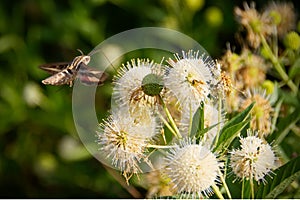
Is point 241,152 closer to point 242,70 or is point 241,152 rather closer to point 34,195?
point 242,70

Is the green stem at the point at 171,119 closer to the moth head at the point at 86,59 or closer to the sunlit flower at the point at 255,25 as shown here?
the moth head at the point at 86,59

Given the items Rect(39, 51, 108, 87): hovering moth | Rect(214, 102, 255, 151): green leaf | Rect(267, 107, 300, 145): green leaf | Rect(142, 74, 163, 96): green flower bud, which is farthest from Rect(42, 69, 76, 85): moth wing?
Rect(267, 107, 300, 145): green leaf

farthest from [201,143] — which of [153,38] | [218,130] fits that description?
[153,38]

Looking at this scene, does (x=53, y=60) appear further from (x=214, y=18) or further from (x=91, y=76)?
(x=91, y=76)

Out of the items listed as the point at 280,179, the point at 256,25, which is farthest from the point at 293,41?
the point at 280,179

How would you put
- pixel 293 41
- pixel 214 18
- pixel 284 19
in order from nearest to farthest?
pixel 293 41 → pixel 284 19 → pixel 214 18

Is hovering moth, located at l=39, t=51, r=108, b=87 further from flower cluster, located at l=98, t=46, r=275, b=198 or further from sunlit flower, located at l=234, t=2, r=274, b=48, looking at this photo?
sunlit flower, located at l=234, t=2, r=274, b=48
